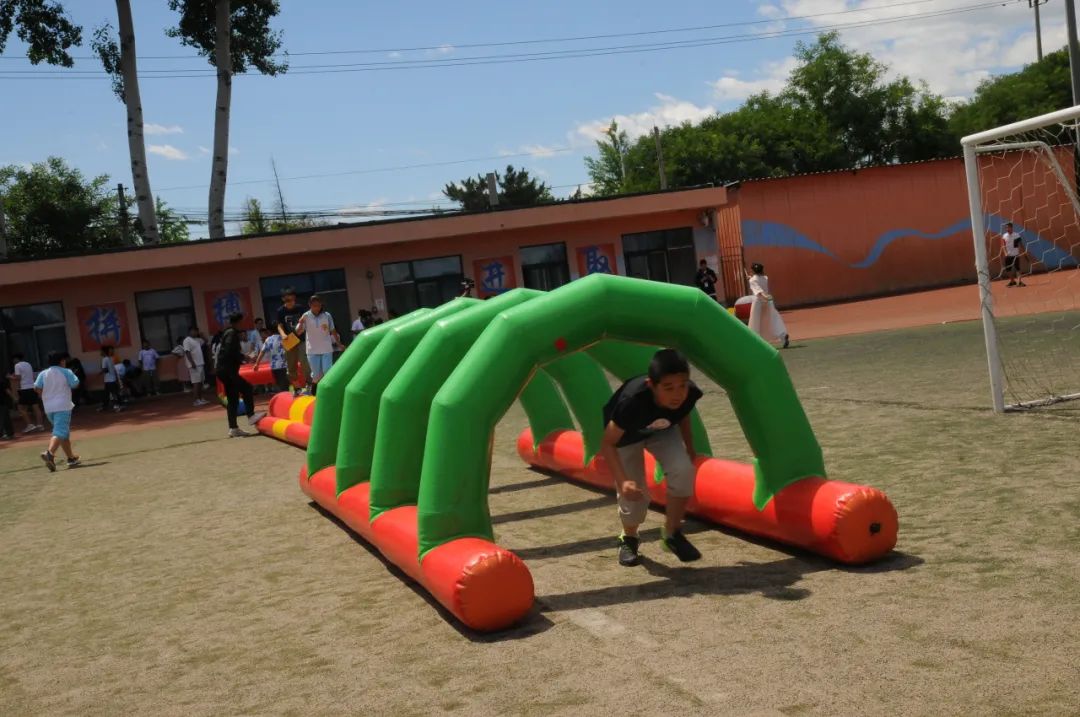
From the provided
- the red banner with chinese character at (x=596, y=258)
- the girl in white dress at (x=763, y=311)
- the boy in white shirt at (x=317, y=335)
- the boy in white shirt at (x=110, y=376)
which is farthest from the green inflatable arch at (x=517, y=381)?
the red banner with chinese character at (x=596, y=258)

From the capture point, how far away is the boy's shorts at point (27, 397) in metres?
26.1

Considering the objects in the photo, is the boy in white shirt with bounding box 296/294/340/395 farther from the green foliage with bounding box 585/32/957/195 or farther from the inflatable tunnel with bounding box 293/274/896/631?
the green foliage with bounding box 585/32/957/195

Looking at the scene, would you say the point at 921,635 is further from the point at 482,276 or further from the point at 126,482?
the point at 482,276

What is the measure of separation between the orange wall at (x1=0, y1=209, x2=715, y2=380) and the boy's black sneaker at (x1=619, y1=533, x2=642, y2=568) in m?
25.5

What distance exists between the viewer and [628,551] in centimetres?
646

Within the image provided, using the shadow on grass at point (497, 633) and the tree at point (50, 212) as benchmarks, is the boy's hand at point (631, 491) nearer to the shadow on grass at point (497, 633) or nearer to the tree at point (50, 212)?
the shadow on grass at point (497, 633)

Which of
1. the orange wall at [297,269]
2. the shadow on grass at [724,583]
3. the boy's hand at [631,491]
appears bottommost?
the shadow on grass at [724,583]

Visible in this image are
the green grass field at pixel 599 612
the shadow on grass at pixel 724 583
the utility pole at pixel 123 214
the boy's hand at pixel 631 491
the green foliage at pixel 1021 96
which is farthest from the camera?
the green foliage at pixel 1021 96

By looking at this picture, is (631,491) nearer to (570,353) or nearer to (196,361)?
(570,353)

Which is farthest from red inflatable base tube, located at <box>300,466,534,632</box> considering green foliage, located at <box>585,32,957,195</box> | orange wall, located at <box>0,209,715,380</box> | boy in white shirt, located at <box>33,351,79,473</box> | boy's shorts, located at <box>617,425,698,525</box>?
green foliage, located at <box>585,32,957,195</box>

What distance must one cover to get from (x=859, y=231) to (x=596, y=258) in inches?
360

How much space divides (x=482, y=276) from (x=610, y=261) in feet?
13.6

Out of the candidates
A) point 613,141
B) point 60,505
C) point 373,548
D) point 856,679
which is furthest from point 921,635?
point 613,141

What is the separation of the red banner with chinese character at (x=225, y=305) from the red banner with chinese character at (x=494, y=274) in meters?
6.75
